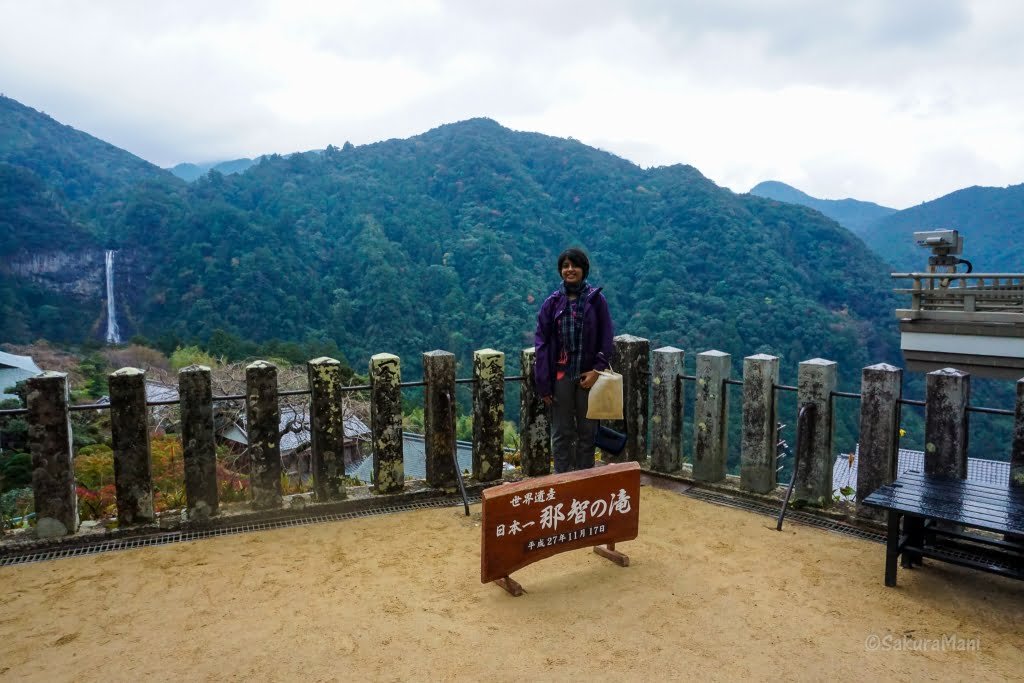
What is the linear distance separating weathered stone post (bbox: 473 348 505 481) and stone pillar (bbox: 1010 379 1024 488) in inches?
132

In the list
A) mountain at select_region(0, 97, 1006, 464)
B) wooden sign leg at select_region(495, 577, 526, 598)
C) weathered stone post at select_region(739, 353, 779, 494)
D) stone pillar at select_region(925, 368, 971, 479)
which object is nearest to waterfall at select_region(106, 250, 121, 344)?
mountain at select_region(0, 97, 1006, 464)

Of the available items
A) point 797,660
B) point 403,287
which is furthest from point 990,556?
point 403,287

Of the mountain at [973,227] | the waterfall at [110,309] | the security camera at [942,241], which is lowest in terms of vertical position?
the waterfall at [110,309]

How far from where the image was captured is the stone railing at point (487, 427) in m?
4.03

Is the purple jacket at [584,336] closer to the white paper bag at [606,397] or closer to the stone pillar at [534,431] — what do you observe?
the white paper bag at [606,397]

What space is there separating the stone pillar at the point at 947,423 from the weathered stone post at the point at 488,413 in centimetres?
297

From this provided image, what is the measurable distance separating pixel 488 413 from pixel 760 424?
213cm

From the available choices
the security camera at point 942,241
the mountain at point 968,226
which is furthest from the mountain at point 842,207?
the security camera at point 942,241

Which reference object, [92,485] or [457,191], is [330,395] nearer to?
[92,485]

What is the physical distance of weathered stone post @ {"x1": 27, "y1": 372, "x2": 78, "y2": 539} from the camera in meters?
3.98

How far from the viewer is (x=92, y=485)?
905 centimetres

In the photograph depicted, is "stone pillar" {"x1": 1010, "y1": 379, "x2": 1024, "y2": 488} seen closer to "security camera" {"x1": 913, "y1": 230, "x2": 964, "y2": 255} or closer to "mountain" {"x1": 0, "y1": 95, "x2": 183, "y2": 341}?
"security camera" {"x1": 913, "y1": 230, "x2": 964, "y2": 255}

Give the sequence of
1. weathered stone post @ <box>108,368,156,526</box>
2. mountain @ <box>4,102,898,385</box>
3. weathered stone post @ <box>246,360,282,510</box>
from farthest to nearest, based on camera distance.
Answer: mountain @ <box>4,102,898,385</box>, weathered stone post @ <box>246,360,282,510</box>, weathered stone post @ <box>108,368,156,526</box>

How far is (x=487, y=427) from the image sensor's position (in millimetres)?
5246
